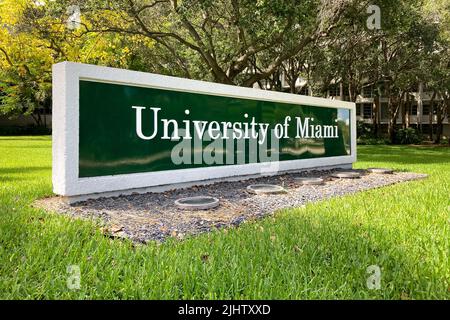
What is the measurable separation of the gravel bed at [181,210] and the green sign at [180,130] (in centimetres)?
58

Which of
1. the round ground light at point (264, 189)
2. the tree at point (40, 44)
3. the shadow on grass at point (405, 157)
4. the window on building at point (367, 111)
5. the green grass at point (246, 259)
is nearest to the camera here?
the green grass at point (246, 259)

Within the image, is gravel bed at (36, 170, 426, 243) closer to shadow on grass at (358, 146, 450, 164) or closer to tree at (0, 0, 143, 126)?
shadow on grass at (358, 146, 450, 164)

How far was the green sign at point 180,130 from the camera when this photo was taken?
247 inches

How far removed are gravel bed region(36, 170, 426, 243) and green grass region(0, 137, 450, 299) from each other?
14.2 inches

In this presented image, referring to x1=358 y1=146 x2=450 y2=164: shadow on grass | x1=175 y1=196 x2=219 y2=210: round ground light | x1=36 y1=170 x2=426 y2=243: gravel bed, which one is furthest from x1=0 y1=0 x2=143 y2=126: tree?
x1=358 y1=146 x2=450 y2=164: shadow on grass

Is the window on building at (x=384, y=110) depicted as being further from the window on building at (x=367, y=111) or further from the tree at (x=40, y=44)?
the tree at (x=40, y=44)

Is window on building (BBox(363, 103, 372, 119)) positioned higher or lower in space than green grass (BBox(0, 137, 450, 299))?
higher

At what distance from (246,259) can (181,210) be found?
8.38ft

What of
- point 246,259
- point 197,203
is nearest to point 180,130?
point 197,203

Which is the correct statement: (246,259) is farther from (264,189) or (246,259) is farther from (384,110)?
(384,110)

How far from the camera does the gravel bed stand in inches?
186

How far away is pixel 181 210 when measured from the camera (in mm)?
5840

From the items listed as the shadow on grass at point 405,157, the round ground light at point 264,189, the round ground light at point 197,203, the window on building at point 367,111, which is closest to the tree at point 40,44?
the round ground light at point 264,189
